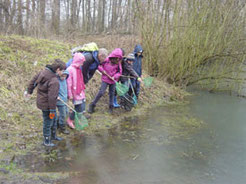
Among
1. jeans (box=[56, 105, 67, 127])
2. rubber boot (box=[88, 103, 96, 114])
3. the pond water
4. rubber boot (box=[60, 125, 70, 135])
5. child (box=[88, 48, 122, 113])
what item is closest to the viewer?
the pond water

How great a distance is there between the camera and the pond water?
135 inches

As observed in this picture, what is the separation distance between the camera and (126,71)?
6430 mm

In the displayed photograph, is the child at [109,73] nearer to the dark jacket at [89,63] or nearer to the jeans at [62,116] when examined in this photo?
the dark jacket at [89,63]

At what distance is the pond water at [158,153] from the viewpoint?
3.44 meters

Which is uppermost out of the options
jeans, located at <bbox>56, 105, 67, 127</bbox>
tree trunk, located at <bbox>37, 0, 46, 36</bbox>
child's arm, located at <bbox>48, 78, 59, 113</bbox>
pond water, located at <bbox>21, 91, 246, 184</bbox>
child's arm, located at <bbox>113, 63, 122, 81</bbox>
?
tree trunk, located at <bbox>37, 0, 46, 36</bbox>

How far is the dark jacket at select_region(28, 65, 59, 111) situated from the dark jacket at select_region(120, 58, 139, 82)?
2.84 m

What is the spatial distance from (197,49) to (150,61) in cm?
198

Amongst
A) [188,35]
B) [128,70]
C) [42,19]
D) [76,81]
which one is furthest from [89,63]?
[42,19]

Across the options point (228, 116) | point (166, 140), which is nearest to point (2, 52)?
point (166, 140)

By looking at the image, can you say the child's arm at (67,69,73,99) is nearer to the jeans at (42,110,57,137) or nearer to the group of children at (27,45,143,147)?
the group of children at (27,45,143,147)

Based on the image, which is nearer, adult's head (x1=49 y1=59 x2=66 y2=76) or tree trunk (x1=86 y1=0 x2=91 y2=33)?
adult's head (x1=49 y1=59 x2=66 y2=76)

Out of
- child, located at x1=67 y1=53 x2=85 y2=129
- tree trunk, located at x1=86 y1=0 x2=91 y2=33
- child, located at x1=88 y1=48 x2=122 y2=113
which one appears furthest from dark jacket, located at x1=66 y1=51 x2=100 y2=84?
tree trunk, located at x1=86 y1=0 x2=91 y2=33

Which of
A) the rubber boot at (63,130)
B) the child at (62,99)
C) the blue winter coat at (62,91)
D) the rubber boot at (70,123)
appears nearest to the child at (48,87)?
the child at (62,99)

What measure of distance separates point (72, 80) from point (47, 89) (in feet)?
3.03
